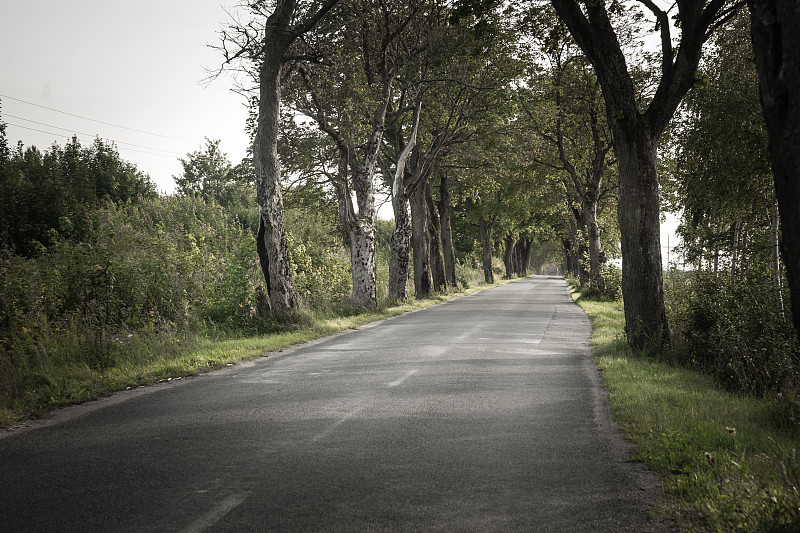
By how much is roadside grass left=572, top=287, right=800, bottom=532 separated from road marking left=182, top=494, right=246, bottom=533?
2.79m

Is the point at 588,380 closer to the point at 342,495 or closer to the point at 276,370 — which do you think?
the point at 276,370

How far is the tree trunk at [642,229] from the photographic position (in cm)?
1060

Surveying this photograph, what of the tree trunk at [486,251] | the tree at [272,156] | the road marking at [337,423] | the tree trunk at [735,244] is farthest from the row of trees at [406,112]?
the tree trunk at [486,251]

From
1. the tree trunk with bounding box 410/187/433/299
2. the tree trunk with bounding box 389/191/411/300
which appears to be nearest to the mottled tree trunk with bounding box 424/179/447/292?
the tree trunk with bounding box 410/187/433/299

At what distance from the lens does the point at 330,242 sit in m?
27.4

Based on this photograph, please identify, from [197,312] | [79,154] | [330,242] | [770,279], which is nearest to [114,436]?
[197,312]

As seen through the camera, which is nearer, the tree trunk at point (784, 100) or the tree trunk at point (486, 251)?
the tree trunk at point (784, 100)

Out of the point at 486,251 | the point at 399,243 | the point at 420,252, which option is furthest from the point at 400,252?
the point at 486,251

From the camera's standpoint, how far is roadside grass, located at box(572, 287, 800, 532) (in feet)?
11.3

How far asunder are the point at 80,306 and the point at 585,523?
1068 cm

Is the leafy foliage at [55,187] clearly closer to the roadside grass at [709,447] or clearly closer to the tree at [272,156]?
the tree at [272,156]

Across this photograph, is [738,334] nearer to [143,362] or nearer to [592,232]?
[143,362]

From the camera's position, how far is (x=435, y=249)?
→ 3198cm

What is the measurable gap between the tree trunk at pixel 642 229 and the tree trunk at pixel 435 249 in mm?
20136
